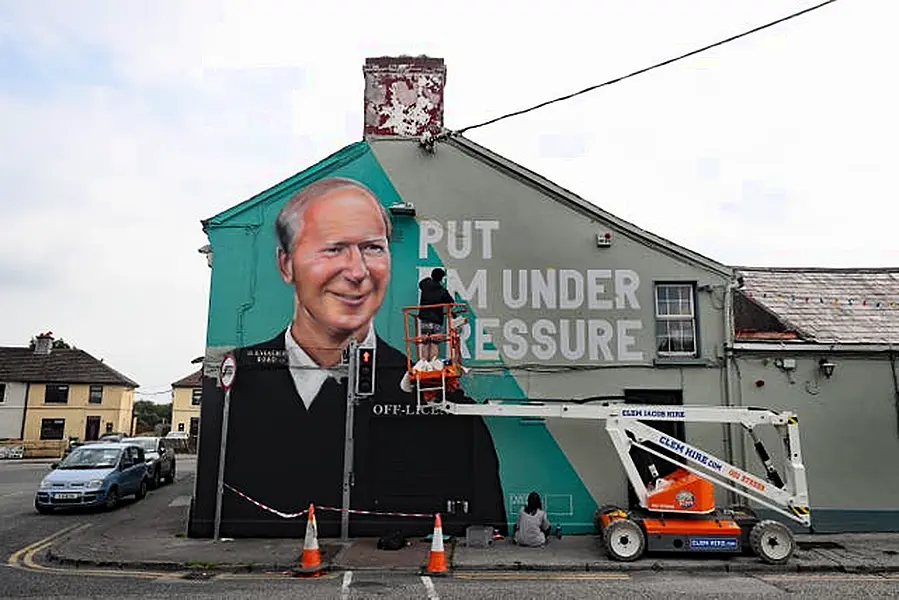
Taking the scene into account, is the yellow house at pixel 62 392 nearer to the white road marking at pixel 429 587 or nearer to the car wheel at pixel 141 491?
the car wheel at pixel 141 491

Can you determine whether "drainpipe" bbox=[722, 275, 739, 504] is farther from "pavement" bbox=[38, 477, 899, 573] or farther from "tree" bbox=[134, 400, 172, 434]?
"tree" bbox=[134, 400, 172, 434]

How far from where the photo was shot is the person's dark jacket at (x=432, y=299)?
12.6 meters

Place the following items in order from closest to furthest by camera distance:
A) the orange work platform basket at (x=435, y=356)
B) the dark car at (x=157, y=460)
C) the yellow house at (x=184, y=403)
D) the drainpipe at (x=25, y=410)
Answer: the orange work platform basket at (x=435, y=356), the dark car at (x=157, y=460), the drainpipe at (x=25, y=410), the yellow house at (x=184, y=403)

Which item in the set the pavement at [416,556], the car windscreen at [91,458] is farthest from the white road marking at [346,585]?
the car windscreen at [91,458]

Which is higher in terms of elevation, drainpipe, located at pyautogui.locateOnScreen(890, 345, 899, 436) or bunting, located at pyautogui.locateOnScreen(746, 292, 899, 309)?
bunting, located at pyautogui.locateOnScreen(746, 292, 899, 309)

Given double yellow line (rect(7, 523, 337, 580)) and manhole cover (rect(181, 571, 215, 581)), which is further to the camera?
double yellow line (rect(7, 523, 337, 580))

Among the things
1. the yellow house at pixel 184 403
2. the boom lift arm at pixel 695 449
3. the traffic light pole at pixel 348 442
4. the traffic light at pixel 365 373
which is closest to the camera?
the boom lift arm at pixel 695 449

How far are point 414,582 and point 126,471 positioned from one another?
13101mm

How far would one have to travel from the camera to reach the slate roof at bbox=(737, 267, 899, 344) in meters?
14.1

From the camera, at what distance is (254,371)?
13.5 meters

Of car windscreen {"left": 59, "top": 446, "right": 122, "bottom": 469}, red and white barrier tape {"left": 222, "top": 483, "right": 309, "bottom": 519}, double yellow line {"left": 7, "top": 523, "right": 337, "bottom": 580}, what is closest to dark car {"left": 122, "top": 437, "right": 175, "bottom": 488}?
car windscreen {"left": 59, "top": 446, "right": 122, "bottom": 469}

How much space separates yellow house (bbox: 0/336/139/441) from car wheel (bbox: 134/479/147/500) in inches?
1470

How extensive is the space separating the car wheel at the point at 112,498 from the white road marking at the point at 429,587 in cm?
1166

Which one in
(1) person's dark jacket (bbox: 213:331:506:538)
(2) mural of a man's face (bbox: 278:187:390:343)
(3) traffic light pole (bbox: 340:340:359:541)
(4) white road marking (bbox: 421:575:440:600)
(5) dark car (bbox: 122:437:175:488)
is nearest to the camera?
(4) white road marking (bbox: 421:575:440:600)
